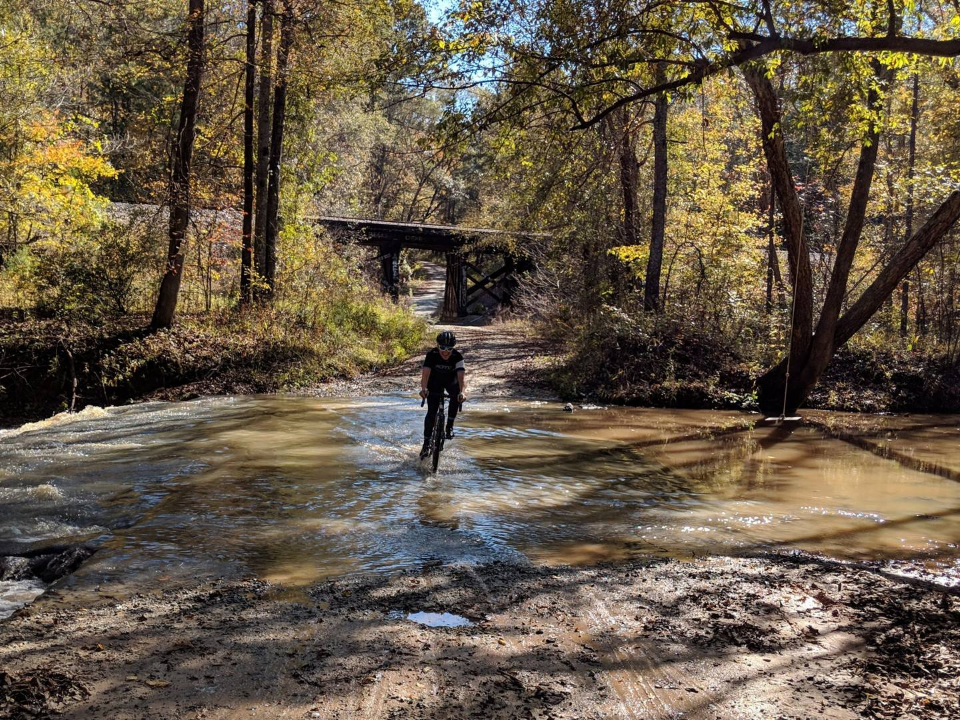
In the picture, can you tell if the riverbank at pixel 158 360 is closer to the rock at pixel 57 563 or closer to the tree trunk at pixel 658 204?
the tree trunk at pixel 658 204

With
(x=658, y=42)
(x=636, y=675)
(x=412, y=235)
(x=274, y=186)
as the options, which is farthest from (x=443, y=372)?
(x=412, y=235)

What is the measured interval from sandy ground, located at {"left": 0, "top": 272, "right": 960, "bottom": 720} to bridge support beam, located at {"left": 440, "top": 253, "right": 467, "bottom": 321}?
28.3 m

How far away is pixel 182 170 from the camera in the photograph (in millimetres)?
15180

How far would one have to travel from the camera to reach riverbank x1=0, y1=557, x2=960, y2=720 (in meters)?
3.94

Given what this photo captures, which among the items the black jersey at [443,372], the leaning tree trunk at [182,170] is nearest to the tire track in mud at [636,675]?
the black jersey at [443,372]

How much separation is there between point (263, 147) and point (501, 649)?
15.8m

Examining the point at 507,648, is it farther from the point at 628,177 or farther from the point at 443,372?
the point at 628,177

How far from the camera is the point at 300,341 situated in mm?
17422

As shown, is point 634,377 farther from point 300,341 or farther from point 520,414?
point 300,341

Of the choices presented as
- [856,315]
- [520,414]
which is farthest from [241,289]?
[856,315]

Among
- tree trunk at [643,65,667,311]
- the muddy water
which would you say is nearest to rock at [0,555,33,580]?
the muddy water

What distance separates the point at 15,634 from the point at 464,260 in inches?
1133

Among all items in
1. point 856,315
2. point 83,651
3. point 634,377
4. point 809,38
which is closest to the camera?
point 83,651

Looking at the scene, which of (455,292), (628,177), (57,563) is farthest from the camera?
(455,292)
